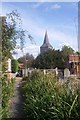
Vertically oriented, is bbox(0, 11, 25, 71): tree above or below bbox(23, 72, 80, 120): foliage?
above

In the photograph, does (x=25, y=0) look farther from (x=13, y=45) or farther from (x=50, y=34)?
(x=13, y=45)

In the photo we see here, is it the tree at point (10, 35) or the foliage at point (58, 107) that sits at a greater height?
the tree at point (10, 35)

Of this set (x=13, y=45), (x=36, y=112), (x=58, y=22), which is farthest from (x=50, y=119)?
(x=13, y=45)

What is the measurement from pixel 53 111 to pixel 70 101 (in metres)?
0.18

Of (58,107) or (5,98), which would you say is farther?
(5,98)

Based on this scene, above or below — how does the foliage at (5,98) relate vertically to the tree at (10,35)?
below

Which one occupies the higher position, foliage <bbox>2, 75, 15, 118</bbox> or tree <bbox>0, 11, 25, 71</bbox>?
tree <bbox>0, 11, 25, 71</bbox>

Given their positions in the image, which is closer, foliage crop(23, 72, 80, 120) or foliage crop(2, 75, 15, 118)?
foliage crop(23, 72, 80, 120)

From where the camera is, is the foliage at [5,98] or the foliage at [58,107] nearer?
the foliage at [58,107]

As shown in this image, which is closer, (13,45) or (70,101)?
(70,101)

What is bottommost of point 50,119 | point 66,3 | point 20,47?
point 50,119

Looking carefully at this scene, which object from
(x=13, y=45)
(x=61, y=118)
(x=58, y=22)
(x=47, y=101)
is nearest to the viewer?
(x=61, y=118)

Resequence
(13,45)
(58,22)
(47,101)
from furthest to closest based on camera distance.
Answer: (13,45) < (47,101) < (58,22)

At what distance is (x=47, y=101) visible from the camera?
10.3 ft
